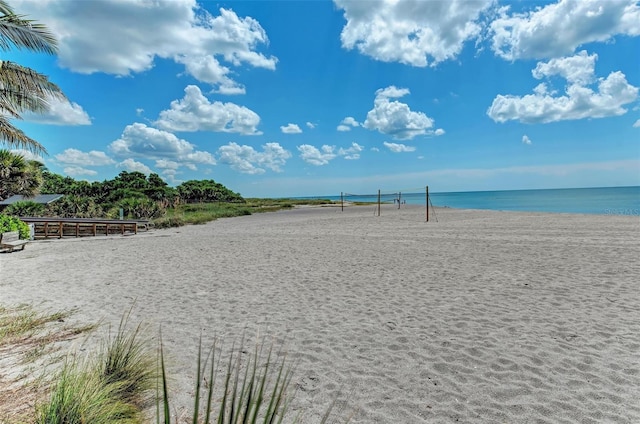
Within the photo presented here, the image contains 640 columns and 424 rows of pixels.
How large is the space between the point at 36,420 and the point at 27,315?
402cm

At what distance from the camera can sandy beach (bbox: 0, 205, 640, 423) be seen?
3100 mm

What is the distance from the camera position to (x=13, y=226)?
558 inches

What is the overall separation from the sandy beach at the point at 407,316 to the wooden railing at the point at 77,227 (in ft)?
25.0

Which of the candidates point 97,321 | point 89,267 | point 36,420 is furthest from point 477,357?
point 89,267

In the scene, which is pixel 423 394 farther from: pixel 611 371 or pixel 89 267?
pixel 89 267

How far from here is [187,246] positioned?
13.4m

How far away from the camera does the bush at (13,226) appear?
13.7m

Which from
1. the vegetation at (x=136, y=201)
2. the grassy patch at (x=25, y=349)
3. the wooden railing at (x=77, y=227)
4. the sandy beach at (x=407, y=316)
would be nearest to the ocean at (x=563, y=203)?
the vegetation at (x=136, y=201)

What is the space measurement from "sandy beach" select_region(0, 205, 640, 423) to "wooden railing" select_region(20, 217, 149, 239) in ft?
25.0

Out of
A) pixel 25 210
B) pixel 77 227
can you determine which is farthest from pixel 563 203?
pixel 25 210

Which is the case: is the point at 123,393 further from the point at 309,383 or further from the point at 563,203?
the point at 563,203

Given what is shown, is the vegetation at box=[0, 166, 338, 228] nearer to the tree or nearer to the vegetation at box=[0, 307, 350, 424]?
the tree

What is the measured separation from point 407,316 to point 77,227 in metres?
19.5

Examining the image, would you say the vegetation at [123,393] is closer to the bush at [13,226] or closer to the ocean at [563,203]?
the bush at [13,226]
